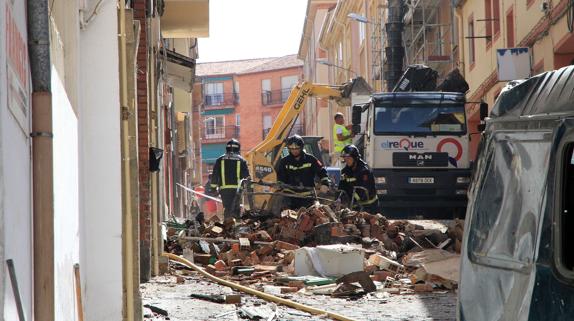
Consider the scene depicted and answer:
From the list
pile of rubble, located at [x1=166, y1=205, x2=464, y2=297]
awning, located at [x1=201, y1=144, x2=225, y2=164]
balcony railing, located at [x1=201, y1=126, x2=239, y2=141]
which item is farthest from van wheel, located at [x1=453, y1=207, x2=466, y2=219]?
awning, located at [x1=201, y1=144, x2=225, y2=164]

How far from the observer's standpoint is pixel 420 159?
2466 centimetres

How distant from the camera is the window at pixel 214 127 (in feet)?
314

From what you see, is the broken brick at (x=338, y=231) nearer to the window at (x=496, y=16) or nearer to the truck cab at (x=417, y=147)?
the truck cab at (x=417, y=147)

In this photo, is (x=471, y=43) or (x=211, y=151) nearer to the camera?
(x=471, y=43)

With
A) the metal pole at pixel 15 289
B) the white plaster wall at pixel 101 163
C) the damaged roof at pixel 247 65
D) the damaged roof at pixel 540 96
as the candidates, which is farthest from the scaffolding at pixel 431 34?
the damaged roof at pixel 247 65

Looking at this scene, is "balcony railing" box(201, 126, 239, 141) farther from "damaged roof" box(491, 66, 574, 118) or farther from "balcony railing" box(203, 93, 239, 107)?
"damaged roof" box(491, 66, 574, 118)

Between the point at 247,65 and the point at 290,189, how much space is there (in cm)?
8013

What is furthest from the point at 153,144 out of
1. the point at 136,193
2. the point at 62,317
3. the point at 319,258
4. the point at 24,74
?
the point at 24,74

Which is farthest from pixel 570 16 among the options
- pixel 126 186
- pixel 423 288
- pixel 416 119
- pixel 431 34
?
pixel 431 34

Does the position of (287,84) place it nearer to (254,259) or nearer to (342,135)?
(342,135)

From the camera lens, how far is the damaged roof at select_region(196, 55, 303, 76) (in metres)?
92.7

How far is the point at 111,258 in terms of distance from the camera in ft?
31.6

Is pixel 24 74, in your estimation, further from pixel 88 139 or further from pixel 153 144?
pixel 153 144

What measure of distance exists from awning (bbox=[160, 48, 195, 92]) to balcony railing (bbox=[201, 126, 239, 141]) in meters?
70.2
